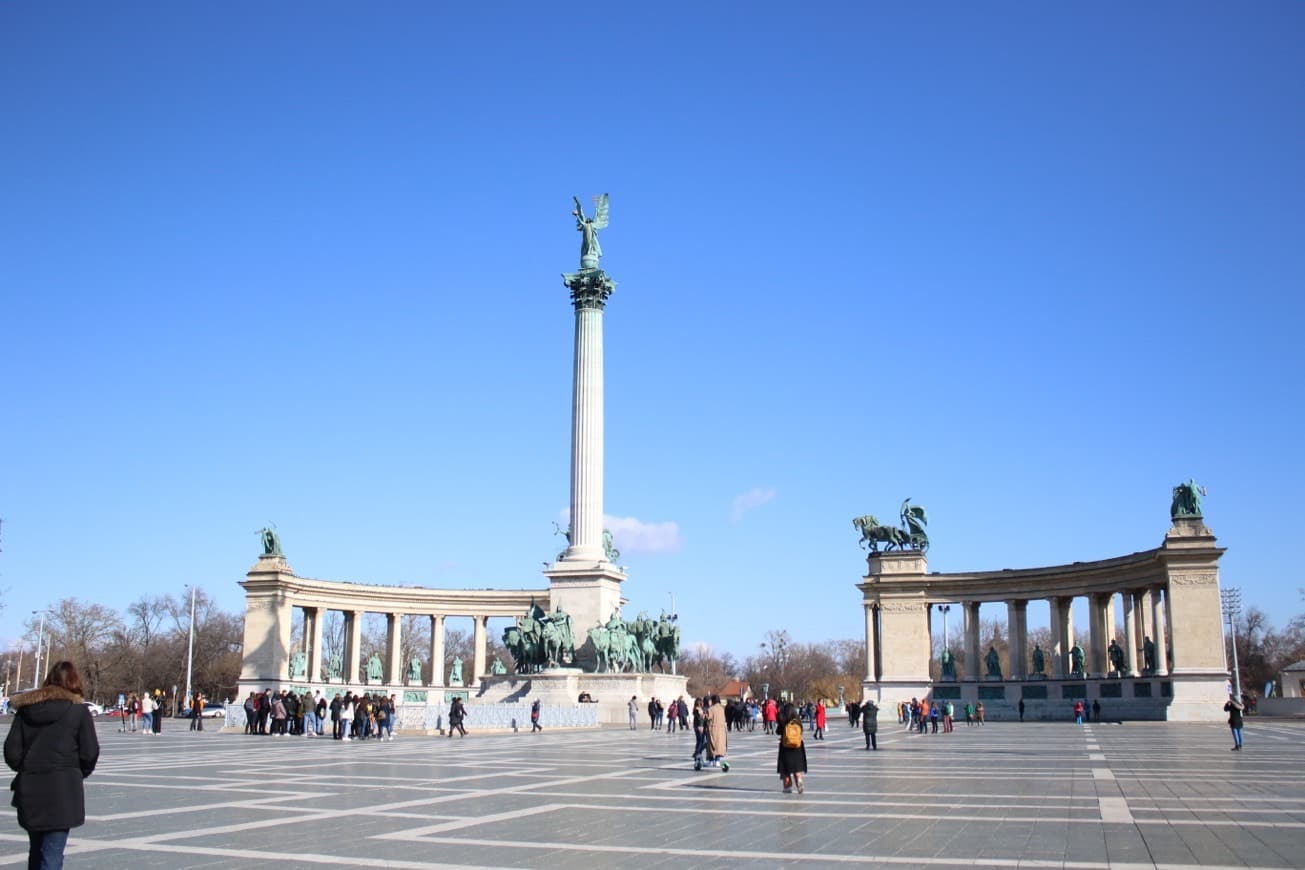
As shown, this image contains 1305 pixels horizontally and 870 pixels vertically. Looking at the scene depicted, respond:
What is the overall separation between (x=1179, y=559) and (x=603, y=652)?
32.8 metres

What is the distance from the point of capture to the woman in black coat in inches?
328

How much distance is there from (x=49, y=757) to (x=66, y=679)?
66 cm

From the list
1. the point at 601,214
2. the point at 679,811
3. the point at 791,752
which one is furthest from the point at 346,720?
the point at 601,214

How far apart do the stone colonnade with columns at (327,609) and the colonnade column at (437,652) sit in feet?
0.25

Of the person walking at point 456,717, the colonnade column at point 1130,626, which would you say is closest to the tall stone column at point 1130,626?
the colonnade column at point 1130,626

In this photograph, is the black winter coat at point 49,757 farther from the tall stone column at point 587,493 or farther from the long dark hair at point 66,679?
the tall stone column at point 587,493

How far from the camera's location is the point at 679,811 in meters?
17.5

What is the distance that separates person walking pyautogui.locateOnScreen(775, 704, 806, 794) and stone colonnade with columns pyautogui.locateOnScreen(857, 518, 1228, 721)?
155 feet

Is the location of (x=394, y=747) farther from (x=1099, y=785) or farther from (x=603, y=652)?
(x=1099, y=785)

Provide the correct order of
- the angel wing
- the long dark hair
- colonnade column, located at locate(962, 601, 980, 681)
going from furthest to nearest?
colonnade column, located at locate(962, 601, 980, 681), the angel wing, the long dark hair

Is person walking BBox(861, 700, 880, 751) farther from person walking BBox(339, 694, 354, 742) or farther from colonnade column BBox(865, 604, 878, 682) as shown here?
colonnade column BBox(865, 604, 878, 682)

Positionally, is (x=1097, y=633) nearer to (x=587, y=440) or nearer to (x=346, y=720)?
(x=587, y=440)


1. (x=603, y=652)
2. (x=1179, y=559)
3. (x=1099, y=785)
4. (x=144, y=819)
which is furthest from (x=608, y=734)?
(x=1179, y=559)

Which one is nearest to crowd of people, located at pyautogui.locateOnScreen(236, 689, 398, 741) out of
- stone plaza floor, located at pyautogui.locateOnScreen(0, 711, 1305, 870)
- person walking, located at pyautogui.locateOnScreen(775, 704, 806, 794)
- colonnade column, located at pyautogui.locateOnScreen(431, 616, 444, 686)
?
stone plaza floor, located at pyautogui.locateOnScreen(0, 711, 1305, 870)
